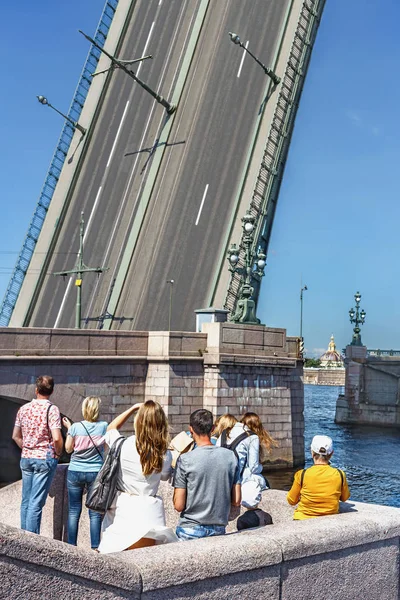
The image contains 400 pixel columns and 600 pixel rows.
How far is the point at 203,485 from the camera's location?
4.52m

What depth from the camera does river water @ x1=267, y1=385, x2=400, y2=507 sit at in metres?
19.8

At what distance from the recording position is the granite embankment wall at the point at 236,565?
10.2 ft

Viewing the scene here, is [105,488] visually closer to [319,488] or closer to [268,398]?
[319,488]

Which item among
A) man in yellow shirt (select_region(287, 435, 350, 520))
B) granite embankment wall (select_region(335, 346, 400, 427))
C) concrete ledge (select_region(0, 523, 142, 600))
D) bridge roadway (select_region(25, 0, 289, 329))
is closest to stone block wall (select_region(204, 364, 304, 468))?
bridge roadway (select_region(25, 0, 289, 329))

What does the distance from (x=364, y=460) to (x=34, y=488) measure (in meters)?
23.3

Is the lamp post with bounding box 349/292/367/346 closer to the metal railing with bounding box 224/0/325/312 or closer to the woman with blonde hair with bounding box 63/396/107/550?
the metal railing with bounding box 224/0/325/312

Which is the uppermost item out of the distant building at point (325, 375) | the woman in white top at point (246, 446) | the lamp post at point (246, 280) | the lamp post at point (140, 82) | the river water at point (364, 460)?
the lamp post at point (140, 82)

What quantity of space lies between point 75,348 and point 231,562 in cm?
1448

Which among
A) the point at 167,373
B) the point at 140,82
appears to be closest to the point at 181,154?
the point at 140,82

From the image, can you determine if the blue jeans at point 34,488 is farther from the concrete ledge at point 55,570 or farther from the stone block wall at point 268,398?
the stone block wall at point 268,398

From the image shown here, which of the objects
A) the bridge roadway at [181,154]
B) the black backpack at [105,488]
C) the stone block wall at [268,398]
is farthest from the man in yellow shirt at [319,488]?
the bridge roadway at [181,154]

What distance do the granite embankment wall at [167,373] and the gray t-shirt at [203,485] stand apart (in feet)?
41.4

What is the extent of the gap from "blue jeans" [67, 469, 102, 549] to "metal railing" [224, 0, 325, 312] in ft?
A: 56.4

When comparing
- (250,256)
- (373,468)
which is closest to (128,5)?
(250,256)
